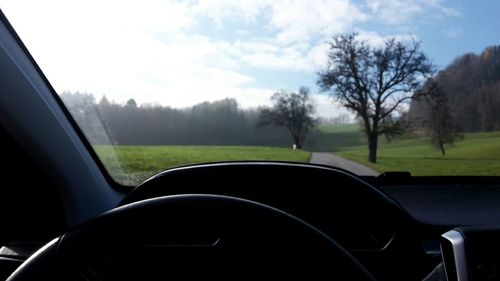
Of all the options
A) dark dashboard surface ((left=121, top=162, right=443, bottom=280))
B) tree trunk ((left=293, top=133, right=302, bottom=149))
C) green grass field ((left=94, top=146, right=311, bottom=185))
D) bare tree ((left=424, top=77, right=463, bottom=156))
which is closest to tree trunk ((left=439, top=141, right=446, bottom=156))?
bare tree ((left=424, top=77, right=463, bottom=156))

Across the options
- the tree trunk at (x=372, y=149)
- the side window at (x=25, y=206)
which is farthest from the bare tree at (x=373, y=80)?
the side window at (x=25, y=206)

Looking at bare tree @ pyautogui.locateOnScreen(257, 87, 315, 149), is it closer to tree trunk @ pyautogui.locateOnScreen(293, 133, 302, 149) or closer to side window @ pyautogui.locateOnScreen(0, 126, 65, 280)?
tree trunk @ pyautogui.locateOnScreen(293, 133, 302, 149)

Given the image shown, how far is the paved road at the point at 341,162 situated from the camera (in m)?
5.65

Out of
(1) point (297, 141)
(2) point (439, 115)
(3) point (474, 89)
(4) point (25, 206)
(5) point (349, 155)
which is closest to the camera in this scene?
(4) point (25, 206)

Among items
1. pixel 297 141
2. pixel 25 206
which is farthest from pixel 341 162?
pixel 25 206

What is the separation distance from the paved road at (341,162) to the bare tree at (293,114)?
0.33m

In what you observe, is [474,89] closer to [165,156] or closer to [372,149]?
[372,149]

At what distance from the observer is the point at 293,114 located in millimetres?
5980

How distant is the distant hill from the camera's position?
4.56 metres

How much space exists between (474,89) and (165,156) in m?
3.05

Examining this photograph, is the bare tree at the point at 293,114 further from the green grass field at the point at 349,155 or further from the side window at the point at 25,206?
the side window at the point at 25,206

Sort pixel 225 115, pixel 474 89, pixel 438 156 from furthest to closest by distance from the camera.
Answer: pixel 438 156
pixel 225 115
pixel 474 89

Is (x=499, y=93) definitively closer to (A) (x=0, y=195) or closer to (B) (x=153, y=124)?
(B) (x=153, y=124)

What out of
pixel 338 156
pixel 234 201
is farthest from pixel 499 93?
pixel 234 201
